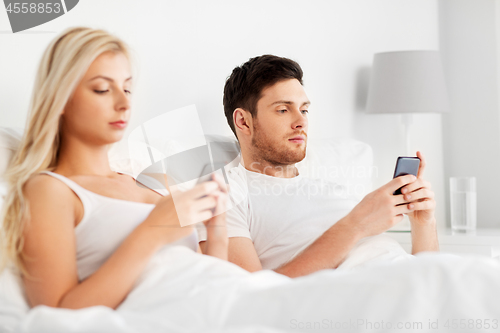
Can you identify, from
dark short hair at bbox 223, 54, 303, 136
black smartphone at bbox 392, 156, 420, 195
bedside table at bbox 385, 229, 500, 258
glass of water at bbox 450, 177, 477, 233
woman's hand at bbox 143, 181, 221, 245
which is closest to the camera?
woman's hand at bbox 143, 181, 221, 245

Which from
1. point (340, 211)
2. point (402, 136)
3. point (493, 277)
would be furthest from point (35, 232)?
point (402, 136)

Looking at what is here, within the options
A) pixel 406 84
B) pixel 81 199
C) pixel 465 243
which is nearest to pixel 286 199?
pixel 81 199

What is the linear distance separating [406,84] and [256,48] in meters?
0.81

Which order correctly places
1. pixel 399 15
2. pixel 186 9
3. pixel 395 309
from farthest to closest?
pixel 399 15 < pixel 186 9 < pixel 395 309

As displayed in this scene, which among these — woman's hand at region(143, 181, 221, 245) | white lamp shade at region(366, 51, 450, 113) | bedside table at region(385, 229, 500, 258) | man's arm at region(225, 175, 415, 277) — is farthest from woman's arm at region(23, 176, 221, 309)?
white lamp shade at region(366, 51, 450, 113)

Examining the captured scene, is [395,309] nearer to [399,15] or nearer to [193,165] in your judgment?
[193,165]

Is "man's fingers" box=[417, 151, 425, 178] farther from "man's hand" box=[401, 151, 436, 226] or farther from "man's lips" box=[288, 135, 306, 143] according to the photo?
"man's lips" box=[288, 135, 306, 143]

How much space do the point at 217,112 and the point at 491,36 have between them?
1829 mm

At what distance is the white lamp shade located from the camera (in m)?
2.20

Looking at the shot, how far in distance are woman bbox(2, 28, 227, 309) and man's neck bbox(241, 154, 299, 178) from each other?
605mm

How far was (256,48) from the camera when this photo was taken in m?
1.74

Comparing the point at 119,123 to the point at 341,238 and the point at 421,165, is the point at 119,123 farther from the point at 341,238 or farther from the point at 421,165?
the point at 421,165

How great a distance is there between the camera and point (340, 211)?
54.4 inches

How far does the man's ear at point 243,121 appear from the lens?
1.44 meters
